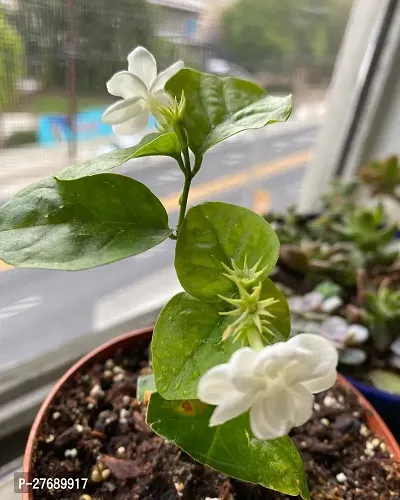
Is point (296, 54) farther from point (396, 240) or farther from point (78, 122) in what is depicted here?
point (78, 122)

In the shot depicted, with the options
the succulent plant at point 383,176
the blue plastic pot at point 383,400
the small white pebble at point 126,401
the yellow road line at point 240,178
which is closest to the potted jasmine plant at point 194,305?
the small white pebble at point 126,401

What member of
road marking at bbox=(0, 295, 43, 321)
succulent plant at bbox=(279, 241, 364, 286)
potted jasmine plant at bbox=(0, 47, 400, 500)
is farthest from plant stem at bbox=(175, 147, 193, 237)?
succulent plant at bbox=(279, 241, 364, 286)

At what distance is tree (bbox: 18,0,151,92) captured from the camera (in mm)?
644

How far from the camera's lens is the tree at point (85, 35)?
644 mm

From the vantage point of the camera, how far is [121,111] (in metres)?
0.45

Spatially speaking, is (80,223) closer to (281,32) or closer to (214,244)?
(214,244)

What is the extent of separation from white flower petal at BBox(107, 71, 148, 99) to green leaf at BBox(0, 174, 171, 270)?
3.1 inches

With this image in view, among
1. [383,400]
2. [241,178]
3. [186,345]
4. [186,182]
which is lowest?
[383,400]

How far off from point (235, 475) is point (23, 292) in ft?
1.49

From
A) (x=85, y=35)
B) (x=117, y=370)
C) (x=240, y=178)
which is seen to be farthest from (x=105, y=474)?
(x=240, y=178)

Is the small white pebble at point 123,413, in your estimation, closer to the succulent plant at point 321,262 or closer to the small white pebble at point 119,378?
the small white pebble at point 119,378

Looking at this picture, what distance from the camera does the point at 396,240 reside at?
114 centimetres

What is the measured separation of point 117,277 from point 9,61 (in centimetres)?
45

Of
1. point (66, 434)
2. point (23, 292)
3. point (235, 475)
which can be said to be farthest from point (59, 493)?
point (23, 292)
